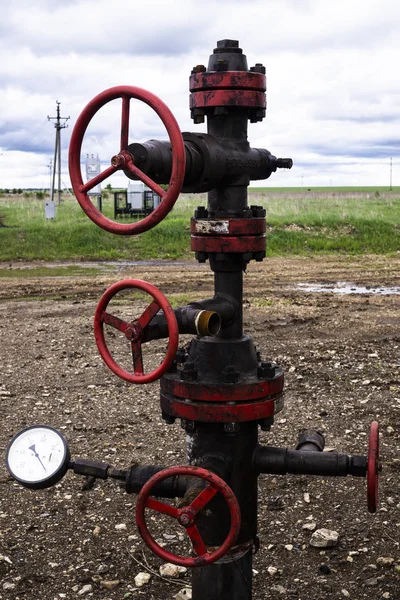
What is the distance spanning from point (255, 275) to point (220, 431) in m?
11.5

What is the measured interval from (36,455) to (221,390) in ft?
2.49

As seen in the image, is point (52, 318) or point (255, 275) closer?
point (52, 318)

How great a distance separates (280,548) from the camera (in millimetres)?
3750

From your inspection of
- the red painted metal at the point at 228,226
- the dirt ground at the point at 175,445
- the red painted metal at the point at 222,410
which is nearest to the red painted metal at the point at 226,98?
the red painted metal at the point at 228,226

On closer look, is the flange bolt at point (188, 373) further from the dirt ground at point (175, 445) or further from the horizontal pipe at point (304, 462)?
the dirt ground at point (175, 445)

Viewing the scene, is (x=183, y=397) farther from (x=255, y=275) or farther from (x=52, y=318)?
(x=255, y=275)

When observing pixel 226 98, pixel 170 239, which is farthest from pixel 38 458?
pixel 170 239

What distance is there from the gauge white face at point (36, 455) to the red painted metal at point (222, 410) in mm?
484

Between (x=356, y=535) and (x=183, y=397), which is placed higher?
(x=183, y=397)

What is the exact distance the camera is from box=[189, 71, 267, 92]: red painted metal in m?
2.31

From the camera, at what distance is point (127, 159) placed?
1.98 m

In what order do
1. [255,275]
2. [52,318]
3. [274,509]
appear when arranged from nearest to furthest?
1. [274,509]
2. [52,318]
3. [255,275]

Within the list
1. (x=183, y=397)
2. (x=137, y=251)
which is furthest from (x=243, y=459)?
(x=137, y=251)

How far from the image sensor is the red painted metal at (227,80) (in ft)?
7.59
